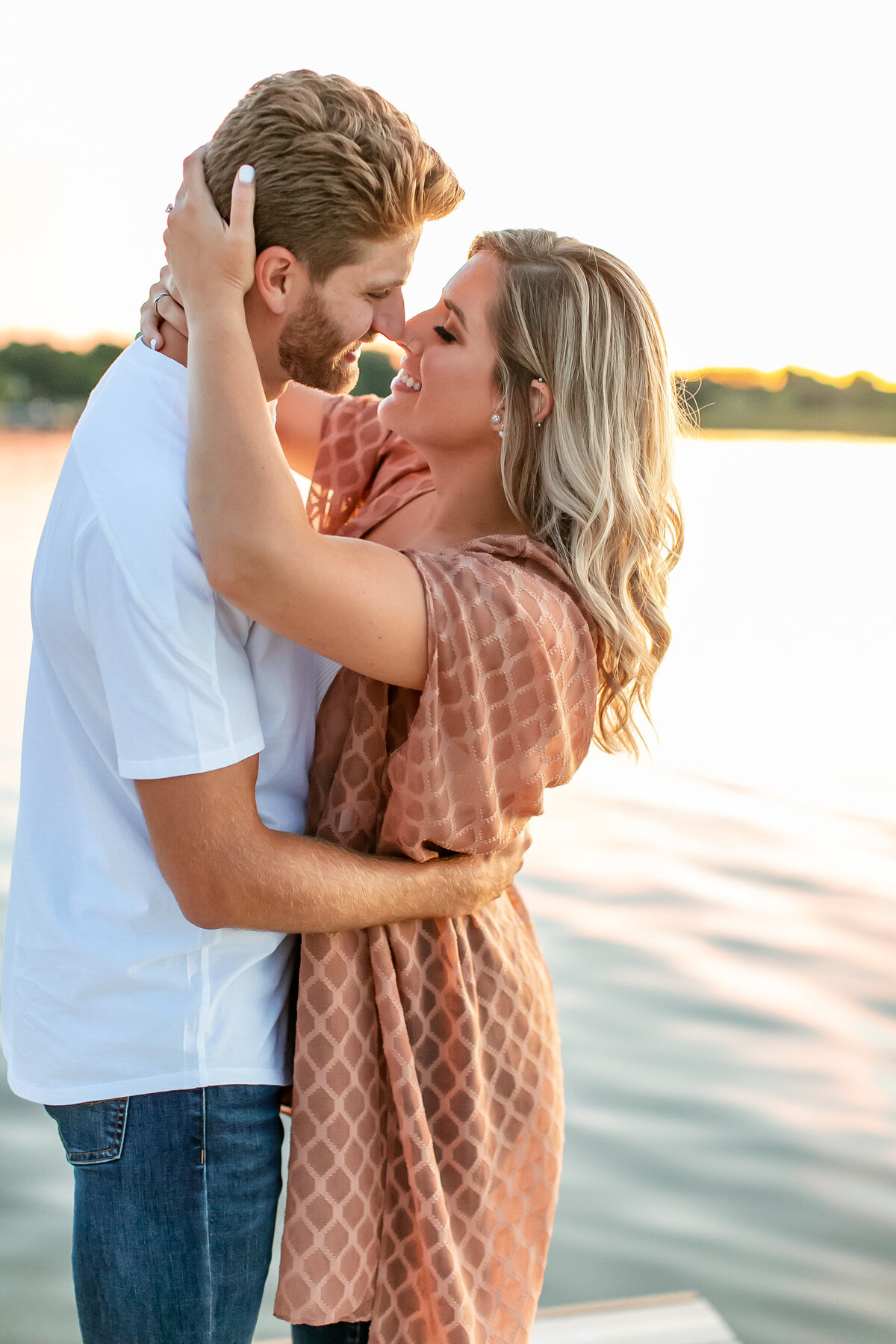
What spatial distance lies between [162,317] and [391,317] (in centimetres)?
27

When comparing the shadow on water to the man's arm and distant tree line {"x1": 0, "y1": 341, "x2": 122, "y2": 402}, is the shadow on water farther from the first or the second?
distant tree line {"x1": 0, "y1": 341, "x2": 122, "y2": 402}

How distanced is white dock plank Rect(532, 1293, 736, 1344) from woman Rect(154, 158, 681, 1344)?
2.70 feet

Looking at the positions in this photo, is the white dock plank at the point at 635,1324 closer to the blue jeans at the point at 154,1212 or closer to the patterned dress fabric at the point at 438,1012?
the patterned dress fabric at the point at 438,1012

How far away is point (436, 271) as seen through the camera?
170 cm

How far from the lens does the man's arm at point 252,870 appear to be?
47.7 inches

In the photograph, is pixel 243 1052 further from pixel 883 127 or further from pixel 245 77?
pixel 883 127

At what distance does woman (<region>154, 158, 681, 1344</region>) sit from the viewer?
1250mm

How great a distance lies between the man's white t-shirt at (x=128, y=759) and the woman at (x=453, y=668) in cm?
6

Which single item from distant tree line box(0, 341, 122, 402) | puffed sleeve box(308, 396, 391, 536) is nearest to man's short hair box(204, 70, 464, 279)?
puffed sleeve box(308, 396, 391, 536)

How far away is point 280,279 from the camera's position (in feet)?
4.32

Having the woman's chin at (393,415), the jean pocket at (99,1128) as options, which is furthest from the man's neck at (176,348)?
the jean pocket at (99,1128)

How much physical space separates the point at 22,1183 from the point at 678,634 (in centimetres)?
785

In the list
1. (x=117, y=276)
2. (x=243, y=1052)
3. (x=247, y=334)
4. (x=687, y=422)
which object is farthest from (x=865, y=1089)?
(x=117, y=276)

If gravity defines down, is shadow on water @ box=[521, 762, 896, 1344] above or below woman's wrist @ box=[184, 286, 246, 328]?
below
